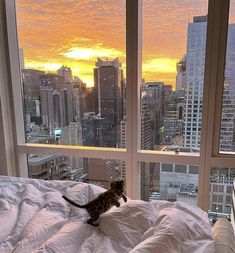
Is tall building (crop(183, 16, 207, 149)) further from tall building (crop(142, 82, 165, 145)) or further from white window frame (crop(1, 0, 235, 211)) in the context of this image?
tall building (crop(142, 82, 165, 145))

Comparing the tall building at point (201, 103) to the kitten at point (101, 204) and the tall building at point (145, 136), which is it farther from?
the kitten at point (101, 204)

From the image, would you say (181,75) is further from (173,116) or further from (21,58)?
(21,58)

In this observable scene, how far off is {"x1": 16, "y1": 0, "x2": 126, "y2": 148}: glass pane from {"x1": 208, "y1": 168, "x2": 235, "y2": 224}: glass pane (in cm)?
84

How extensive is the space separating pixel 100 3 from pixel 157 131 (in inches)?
47.3

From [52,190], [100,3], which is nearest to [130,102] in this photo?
[100,3]

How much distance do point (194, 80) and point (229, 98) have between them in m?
0.30

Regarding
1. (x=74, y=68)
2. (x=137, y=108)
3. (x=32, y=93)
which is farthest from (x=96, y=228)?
(x=32, y=93)

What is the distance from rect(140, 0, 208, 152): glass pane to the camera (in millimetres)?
1940

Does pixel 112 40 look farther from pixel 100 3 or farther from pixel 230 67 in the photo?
pixel 230 67

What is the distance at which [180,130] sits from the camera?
2086 mm

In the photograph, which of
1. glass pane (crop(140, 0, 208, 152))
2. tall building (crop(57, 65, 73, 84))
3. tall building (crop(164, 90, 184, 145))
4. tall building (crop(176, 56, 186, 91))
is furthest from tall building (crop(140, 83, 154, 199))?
tall building (crop(57, 65, 73, 84))

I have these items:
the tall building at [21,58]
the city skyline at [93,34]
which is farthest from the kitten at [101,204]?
the tall building at [21,58]

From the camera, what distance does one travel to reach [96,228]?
1.08 m

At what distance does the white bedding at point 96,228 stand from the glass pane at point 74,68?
3.48 ft
